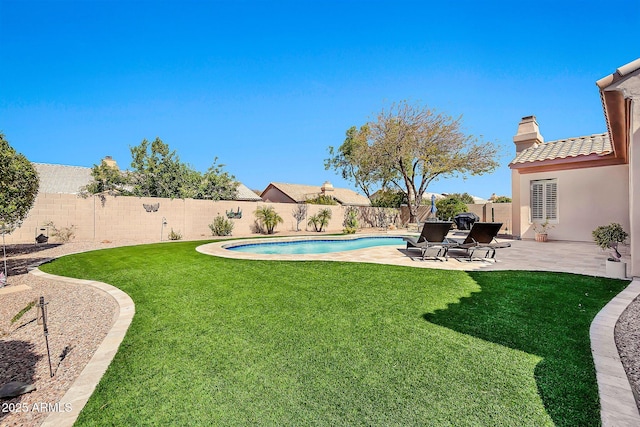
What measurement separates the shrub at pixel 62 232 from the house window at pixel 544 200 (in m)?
22.5

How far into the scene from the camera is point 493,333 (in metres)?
3.85

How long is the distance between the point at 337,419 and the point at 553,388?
196cm

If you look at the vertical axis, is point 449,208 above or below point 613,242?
above

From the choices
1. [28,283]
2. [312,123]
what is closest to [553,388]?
[28,283]

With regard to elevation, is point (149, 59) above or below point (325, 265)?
above

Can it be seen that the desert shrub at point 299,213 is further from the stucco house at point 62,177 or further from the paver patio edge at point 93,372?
the paver patio edge at point 93,372

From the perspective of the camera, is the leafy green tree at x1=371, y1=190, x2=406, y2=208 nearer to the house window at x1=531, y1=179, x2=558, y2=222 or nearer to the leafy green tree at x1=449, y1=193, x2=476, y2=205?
the leafy green tree at x1=449, y1=193, x2=476, y2=205

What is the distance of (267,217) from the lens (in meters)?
21.2

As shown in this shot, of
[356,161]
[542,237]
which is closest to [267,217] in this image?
[356,161]

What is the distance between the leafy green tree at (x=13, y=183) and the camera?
25.3ft

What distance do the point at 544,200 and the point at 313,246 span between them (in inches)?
439

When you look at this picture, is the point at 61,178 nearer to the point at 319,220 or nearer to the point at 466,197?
the point at 319,220

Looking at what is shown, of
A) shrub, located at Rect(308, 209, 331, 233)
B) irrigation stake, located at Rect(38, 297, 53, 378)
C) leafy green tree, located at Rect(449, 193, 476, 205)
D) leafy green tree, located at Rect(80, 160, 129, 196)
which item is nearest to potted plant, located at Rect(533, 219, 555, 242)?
shrub, located at Rect(308, 209, 331, 233)

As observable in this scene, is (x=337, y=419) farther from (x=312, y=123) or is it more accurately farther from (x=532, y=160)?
(x=312, y=123)
